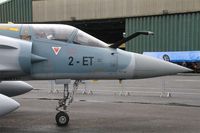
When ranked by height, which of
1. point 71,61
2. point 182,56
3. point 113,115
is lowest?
point 113,115

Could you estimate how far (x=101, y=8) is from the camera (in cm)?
4466

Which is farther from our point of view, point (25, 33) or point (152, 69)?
point (25, 33)

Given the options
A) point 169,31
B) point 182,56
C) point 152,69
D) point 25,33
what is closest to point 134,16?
point 169,31

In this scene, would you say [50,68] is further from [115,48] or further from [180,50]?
[180,50]

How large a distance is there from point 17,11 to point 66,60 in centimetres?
4297

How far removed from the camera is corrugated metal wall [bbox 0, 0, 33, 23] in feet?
162

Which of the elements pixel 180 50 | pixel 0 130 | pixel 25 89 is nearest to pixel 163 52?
pixel 180 50

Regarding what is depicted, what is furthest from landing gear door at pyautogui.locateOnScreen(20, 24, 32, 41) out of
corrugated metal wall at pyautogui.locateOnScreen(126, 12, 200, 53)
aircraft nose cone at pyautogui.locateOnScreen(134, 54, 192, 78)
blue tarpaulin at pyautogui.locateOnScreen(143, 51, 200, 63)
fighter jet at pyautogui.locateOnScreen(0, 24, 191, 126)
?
corrugated metal wall at pyautogui.locateOnScreen(126, 12, 200, 53)

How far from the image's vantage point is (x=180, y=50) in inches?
1624

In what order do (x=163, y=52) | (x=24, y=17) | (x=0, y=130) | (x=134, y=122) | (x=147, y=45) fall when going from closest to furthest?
1. (x=0, y=130)
2. (x=134, y=122)
3. (x=163, y=52)
4. (x=147, y=45)
5. (x=24, y=17)

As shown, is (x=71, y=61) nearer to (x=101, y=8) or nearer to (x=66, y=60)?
(x=66, y=60)

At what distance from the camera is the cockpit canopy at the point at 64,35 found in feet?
29.7

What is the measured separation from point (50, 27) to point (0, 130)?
8.46 ft

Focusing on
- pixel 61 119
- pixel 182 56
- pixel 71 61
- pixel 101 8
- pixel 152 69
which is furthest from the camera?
pixel 101 8
